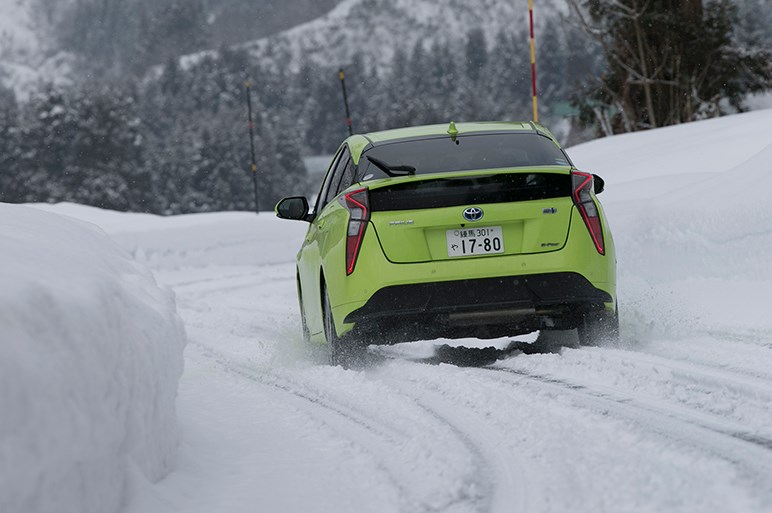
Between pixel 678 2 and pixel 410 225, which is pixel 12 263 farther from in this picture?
pixel 678 2

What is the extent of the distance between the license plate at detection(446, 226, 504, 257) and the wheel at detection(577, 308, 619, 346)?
0.87 m

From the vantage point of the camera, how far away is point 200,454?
462 cm

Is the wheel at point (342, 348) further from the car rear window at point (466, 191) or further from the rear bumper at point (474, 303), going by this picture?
the car rear window at point (466, 191)

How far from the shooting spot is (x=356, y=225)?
6801 mm

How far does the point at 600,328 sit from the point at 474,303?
92 centimetres

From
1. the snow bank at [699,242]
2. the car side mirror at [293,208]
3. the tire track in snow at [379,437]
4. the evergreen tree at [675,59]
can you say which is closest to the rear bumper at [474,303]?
the tire track in snow at [379,437]

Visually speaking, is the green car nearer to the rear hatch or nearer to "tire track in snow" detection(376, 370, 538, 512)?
the rear hatch

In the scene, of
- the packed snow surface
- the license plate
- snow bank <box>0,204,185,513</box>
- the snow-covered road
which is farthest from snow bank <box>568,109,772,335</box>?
snow bank <box>0,204,185,513</box>

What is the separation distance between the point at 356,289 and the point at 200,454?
7.55 feet

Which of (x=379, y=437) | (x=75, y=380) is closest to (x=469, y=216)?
(x=379, y=437)

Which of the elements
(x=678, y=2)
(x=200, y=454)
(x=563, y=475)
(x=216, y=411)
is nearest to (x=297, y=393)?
(x=216, y=411)

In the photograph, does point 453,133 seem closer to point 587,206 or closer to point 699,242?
point 587,206

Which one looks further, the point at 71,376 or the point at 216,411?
the point at 216,411

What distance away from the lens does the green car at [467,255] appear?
21.7 feet
